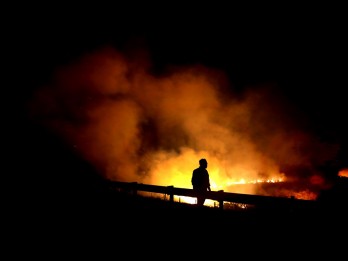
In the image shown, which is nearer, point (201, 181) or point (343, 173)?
point (201, 181)

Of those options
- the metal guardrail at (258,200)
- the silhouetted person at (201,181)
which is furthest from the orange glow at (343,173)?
the metal guardrail at (258,200)

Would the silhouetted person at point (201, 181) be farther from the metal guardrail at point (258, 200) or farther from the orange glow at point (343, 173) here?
the orange glow at point (343, 173)

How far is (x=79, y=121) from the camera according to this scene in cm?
2167

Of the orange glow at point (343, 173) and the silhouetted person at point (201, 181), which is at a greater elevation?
the orange glow at point (343, 173)

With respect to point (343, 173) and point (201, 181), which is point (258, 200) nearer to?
point (201, 181)

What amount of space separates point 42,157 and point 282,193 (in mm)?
17676

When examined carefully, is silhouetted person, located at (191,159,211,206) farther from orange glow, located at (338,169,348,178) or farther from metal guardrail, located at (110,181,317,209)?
orange glow, located at (338,169,348,178)

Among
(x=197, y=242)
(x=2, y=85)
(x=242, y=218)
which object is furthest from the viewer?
(x=2, y=85)

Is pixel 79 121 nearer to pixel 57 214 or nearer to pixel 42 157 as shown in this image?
pixel 42 157

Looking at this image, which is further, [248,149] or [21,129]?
[248,149]

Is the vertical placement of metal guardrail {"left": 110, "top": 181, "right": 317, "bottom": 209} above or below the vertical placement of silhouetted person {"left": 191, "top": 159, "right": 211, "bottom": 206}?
below

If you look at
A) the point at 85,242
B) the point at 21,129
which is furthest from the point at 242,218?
the point at 21,129

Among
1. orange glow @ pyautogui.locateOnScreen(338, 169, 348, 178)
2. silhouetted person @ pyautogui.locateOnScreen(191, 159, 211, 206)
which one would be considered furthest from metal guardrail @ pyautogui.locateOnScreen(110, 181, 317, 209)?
orange glow @ pyautogui.locateOnScreen(338, 169, 348, 178)

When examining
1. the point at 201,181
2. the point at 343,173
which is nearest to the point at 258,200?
the point at 201,181
